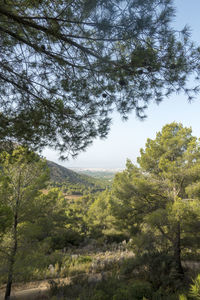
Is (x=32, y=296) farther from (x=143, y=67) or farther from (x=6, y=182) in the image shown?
(x=143, y=67)

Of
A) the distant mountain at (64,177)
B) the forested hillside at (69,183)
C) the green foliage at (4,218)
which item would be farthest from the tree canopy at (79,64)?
the distant mountain at (64,177)

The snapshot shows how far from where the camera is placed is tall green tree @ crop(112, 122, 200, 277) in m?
7.77

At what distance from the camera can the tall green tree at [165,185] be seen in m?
7.77

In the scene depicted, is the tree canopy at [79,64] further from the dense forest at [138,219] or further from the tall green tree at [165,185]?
the tall green tree at [165,185]

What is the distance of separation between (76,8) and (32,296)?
9.94 meters

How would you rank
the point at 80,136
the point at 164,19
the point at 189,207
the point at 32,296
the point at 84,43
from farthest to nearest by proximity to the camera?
the point at 32,296 < the point at 189,207 < the point at 80,136 < the point at 84,43 < the point at 164,19

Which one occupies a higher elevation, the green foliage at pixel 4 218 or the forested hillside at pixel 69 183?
the forested hillside at pixel 69 183

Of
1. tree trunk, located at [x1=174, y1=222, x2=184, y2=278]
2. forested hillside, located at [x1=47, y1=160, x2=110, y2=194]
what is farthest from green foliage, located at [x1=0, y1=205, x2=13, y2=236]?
forested hillside, located at [x1=47, y1=160, x2=110, y2=194]

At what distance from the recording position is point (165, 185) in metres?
8.45

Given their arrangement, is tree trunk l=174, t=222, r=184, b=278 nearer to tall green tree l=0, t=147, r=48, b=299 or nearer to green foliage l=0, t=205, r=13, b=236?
tall green tree l=0, t=147, r=48, b=299

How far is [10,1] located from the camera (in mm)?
2861

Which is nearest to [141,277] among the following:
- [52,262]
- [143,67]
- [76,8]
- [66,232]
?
[52,262]

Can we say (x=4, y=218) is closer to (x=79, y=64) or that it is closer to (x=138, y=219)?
(x=79, y=64)

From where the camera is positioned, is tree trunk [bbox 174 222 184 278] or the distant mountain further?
the distant mountain
